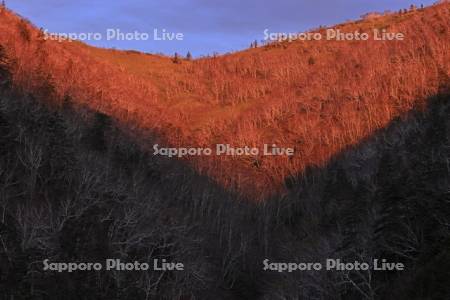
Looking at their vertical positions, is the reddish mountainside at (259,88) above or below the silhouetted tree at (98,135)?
above

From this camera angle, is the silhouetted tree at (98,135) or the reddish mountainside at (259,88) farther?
the reddish mountainside at (259,88)

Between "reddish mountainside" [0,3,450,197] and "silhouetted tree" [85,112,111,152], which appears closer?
"silhouetted tree" [85,112,111,152]

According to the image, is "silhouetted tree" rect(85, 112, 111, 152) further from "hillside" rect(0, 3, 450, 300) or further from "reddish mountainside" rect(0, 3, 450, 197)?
"reddish mountainside" rect(0, 3, 450, 197)

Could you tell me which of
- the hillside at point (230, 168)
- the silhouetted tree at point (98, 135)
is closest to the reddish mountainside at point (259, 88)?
the hillside at point (230, 168)

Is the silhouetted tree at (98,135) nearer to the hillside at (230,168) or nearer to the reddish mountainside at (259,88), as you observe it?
the hillside at (230,168)

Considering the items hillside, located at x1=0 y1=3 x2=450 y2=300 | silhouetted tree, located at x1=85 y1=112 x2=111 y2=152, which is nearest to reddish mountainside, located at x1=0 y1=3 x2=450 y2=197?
hillside, located at x1=0 y1=3 x2=450 y2=300

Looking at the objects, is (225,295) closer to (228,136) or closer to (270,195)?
(270,195)

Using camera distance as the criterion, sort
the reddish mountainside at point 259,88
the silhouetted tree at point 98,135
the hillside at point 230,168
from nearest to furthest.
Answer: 1. the hillside at point 230,168
2. the silhouetted tree at point 98,135
3. the reddish mountainside at point 259,88

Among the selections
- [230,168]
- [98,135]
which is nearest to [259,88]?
[230,168]
